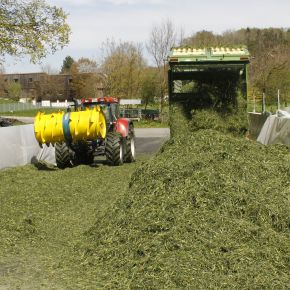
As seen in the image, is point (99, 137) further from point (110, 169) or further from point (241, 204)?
point (241, 204)

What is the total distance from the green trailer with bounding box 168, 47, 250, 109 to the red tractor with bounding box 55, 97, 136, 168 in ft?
6.56

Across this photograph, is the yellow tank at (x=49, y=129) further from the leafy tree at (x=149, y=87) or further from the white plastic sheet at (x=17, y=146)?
the leafy tree at (x=149, y=87)

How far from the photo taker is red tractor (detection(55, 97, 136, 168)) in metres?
13.9

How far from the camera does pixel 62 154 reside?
14.0 metres

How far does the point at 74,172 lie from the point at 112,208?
21.1 feet

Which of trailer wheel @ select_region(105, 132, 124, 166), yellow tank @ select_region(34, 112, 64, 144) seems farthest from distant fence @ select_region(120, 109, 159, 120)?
→ yellow tank @ select_region(34, 112, 64, 144)

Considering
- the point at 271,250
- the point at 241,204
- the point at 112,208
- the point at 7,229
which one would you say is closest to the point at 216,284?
the point at 271,250

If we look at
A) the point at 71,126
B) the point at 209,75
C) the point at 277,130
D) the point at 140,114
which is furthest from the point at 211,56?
the point at 140,114

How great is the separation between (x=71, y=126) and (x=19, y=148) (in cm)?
310

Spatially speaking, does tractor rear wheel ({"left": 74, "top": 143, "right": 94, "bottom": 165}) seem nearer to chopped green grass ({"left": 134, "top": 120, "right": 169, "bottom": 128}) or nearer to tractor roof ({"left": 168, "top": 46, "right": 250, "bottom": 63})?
tractor roof ({"left": 168, "top": 46, "right": 250, "bottom": 63})

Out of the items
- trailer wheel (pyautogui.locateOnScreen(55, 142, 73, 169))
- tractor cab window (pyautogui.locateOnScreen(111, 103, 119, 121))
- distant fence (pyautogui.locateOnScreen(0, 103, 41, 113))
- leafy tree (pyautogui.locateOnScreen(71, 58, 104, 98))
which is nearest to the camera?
trailer wheel (pyautogui.locateOnScreen(55, 142, 73, 169))

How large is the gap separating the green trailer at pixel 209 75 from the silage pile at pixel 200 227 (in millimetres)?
5451

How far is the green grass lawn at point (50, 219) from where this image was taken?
18.0ft

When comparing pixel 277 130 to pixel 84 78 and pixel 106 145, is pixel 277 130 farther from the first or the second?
pixel 84 78
